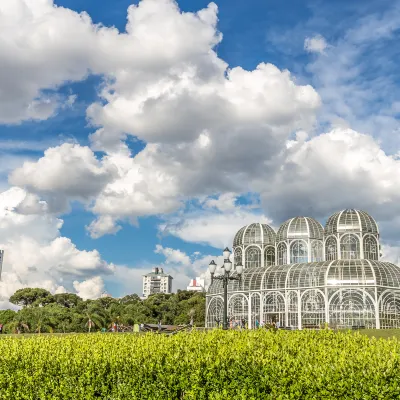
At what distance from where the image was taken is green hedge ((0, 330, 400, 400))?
7.40 meters

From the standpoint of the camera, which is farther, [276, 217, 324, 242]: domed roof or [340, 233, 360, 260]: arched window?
[276, 217, 324, 242]: domed roof

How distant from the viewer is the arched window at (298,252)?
55.5 meters

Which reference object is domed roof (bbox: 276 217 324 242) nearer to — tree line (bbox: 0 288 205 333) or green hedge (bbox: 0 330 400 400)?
tree line (bbox: 0 288 205 333)

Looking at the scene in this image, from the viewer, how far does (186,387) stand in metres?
8.51

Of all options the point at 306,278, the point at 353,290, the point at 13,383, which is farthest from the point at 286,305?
the point at 13,383

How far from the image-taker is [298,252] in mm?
55906

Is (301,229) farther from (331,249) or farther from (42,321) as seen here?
(42,321)

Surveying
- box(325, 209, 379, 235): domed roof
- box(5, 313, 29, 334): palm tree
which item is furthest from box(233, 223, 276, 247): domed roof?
box(5, 313, 29, 334): palm tree

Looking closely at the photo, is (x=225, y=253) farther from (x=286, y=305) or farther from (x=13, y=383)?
(x=286, y=305)

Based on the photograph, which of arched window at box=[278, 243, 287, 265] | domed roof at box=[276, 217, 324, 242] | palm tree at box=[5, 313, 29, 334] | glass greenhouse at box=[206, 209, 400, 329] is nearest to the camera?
glass greenhouse at box=[206, 209, 400, 329]

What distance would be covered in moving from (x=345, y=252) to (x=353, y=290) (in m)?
8.77

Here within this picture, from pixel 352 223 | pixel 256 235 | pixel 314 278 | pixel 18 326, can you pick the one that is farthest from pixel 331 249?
pixel 18 326

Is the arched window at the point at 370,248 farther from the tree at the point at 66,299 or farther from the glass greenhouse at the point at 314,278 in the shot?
the tree at the point at 66,299

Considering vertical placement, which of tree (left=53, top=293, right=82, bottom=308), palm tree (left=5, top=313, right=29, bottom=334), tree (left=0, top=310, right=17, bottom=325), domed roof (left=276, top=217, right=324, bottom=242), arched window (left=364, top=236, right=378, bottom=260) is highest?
domed roof (left=276, top=217, right=324, bottom=242)
